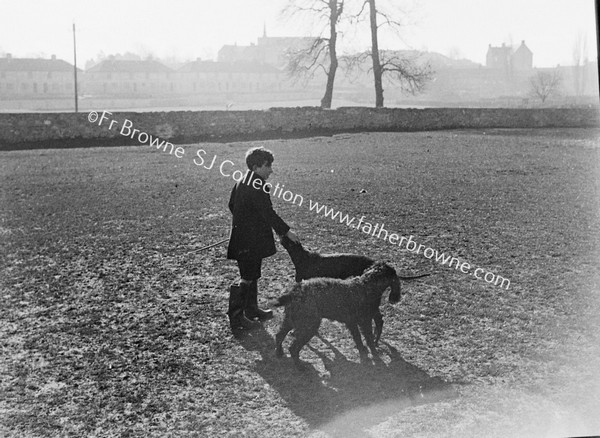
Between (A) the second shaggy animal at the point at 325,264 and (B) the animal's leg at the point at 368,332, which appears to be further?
(A) the second shaggy animal at the point at 325,264

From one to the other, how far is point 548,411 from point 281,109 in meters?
26.0

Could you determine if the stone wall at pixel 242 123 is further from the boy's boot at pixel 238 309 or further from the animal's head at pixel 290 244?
the animal's head at pixel 290 244

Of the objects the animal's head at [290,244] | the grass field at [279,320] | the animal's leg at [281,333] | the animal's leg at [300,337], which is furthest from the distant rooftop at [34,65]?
the animal's leg at [300,337]

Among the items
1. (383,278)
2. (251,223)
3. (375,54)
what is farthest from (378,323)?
(375,54)

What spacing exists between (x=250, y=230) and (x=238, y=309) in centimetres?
80

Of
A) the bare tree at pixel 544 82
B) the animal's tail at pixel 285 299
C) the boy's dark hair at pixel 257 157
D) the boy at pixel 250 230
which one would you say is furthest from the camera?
the bare tree at pixel 544 82

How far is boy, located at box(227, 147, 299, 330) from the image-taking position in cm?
559

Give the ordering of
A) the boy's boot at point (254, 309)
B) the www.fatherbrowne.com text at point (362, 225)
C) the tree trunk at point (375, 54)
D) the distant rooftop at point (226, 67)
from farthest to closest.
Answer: the distant rooftop at point (226, 67) < the tree trunk at point (375, 54) < the www.fatherbrowne.com text at point (362, 225) < the boy's boot at point (254, 309)

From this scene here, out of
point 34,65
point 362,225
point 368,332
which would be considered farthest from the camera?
point 34,65

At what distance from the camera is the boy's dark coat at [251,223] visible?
18.5 feet

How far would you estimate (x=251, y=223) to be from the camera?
5.72 m

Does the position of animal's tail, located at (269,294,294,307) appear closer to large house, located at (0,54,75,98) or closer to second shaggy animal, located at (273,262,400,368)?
second shaggy animal, located at (273,262,400,368)

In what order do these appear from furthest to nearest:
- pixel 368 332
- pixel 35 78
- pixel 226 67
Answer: pixel 226 67
pixel 35 78
pixel 368 332

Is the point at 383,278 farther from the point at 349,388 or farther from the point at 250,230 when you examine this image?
the point at 250,230
